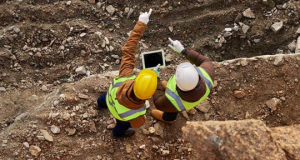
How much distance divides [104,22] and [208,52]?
1942 mm

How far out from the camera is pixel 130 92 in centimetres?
262

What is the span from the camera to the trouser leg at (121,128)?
329cm

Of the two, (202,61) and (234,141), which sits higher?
(202,61)

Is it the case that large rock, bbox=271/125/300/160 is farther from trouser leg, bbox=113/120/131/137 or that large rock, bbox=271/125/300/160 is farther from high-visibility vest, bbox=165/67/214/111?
trouser leg, bbox=113/120/131/137

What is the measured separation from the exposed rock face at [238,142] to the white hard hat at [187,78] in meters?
0.38

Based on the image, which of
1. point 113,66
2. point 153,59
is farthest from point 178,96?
point 113,66

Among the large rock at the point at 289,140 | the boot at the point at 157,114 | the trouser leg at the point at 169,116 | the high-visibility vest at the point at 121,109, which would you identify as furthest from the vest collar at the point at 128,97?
the large rock at the point at 289,140

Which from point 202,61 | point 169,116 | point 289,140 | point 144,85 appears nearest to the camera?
point 144,85

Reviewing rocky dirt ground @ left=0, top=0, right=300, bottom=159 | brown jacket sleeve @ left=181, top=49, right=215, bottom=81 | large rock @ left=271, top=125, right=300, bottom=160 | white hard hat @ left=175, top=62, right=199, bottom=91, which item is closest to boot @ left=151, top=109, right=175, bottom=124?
rocky dirt ground @ left=0, top=0, right=300, bottom=159

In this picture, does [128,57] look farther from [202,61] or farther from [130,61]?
[202,61]

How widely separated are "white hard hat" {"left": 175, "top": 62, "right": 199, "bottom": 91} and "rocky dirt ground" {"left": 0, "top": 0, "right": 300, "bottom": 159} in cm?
128

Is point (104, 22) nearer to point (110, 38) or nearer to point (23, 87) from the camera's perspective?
point (110, 38)

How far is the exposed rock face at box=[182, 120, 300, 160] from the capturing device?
2518 millimetres

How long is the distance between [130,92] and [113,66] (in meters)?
2.25
